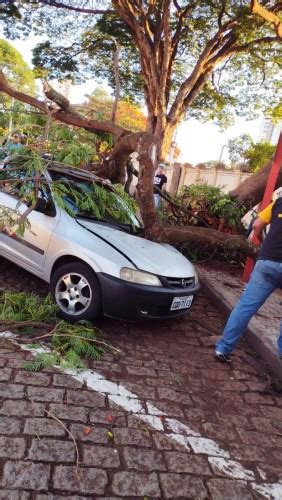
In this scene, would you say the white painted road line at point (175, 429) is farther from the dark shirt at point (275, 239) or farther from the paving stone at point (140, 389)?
the dark shirt at point (275, 239)

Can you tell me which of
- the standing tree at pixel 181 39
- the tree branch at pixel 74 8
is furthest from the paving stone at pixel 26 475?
the tree branch at pixel 74 8

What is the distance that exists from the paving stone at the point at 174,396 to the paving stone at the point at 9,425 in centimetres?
122

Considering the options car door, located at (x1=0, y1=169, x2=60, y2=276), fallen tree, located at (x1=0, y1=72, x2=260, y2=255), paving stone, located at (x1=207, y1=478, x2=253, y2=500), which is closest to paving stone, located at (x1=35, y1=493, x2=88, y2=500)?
paving stone, located at (x1=207, y1=478, x2=253, y2=500)

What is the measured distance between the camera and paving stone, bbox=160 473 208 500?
2.46 meters

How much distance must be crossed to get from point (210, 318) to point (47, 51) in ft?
51.2

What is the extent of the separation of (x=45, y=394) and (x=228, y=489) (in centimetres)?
139

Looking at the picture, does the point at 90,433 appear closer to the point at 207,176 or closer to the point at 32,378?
the point at 32,378

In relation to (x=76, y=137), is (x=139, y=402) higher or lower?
lower

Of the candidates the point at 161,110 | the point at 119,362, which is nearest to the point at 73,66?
the point at 161,110

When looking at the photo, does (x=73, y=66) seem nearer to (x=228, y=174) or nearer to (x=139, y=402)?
(x=228, y=174)

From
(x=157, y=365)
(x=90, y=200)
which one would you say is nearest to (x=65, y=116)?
(x=90, y=200)

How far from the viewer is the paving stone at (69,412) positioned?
293cm

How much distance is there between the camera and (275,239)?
4023 mm

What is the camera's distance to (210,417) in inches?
132
